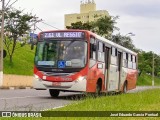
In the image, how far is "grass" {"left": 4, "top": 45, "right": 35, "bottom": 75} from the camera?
142 ft

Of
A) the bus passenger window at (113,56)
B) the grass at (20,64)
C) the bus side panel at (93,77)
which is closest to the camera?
the bus side panel at (93,77)

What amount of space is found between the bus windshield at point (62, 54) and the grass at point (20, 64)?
24466 millimetres

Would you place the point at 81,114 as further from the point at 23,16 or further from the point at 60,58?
the point at 23,16

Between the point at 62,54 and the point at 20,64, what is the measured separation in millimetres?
32919

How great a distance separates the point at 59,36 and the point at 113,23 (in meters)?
41.1

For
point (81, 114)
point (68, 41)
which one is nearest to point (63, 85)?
point (68, 41)

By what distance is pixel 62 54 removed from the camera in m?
16.3

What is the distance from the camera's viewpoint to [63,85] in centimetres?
1614

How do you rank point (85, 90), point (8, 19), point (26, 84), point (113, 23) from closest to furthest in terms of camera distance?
point (85, 90), point (26, 84), point (8, 19), point (113, 23)

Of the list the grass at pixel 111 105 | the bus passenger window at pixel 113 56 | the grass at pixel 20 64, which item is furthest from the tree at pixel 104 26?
the grass at pixel 111 105

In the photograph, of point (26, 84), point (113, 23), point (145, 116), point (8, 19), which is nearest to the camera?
point (145, 116)

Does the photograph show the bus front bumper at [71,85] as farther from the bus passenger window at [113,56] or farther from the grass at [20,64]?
the grass at [20,64]

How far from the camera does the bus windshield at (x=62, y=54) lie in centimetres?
1612

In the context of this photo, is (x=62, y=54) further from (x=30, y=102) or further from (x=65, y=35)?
(x=30, y=102)
